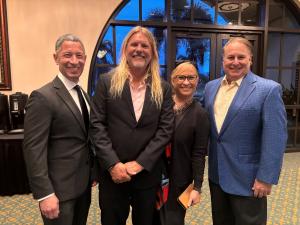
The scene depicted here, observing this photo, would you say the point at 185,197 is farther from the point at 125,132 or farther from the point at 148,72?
the point at 148,72

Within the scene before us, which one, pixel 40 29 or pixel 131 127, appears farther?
pixel 40 29

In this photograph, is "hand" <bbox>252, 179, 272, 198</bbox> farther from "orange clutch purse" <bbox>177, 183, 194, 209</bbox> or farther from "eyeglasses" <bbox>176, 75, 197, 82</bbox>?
"eyeglasses" <bbox>176, 75, 197, 82</bbox>

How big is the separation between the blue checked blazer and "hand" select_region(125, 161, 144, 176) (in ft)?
1.70

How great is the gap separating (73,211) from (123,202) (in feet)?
0.94

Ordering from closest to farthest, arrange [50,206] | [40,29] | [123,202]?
[50,206] < [123,202] < [40,29]

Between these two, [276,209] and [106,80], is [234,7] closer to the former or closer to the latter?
[276,209]

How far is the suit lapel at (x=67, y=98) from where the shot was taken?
1381 mm

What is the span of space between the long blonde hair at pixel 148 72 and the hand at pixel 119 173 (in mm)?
381

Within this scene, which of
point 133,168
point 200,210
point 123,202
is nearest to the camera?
point 133,168

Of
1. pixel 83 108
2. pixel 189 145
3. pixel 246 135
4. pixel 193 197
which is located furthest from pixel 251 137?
pixel 83 108

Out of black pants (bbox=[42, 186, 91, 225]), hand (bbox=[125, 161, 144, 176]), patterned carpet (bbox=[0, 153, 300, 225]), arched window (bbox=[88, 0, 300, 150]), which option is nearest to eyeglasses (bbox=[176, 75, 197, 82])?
hand (bbox=[125, 161, 144, 176])

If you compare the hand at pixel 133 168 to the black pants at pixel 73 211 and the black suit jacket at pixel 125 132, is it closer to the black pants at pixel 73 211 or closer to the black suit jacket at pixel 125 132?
the black suit jacket at pixel 125 132

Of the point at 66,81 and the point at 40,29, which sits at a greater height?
the point at 40,29

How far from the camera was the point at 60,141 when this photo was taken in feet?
4.53
